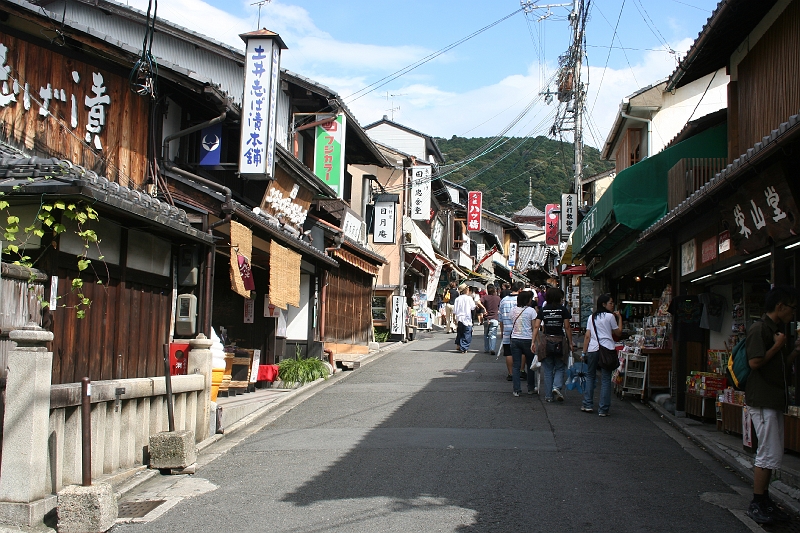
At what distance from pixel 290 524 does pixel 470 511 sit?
1.64 meters

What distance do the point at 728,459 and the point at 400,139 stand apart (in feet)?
107

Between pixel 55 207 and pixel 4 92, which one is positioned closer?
pixel 55 207

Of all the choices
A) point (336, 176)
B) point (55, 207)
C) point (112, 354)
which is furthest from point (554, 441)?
point (336, 176)

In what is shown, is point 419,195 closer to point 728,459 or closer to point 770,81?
point 770,81

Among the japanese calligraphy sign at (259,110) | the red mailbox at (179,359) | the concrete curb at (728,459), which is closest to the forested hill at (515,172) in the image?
the japanese calligraphy sign at (259,110)

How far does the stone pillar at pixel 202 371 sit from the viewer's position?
10.4m

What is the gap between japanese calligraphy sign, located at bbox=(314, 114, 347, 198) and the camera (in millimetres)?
20281

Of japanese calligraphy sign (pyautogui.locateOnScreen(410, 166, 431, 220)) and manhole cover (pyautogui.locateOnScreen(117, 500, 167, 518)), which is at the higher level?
japanese calligraphy sign (pyautogui.locateOnScreen(410, 166, 431, 220))

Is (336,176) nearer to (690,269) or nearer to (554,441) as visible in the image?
(690,269)

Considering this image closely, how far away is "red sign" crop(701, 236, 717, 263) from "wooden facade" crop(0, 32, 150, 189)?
9011 millimetres

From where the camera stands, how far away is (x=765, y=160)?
26.3 feet

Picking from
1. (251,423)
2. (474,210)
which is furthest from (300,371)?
(474,210)

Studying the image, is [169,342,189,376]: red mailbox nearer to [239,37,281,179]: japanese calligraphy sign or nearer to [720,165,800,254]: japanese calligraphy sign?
[239,37,281,179]: japanese calligraphy sign

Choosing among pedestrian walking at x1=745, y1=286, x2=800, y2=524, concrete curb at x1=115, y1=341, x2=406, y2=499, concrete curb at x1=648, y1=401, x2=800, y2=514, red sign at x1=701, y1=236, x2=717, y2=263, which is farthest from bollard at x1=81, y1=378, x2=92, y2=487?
red sign at x1=701, y1=236, x2=717, y2=263
